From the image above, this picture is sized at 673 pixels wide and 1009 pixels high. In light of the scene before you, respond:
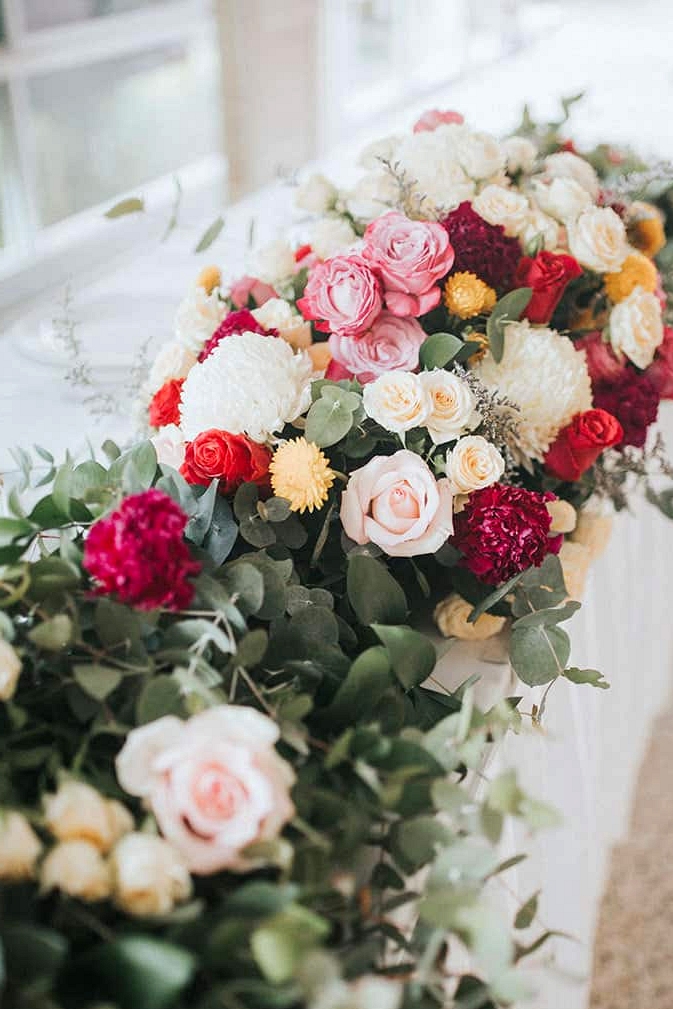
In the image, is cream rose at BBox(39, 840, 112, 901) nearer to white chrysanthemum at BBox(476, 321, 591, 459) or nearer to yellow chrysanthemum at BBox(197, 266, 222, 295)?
white chrysanthemum at BBox(476, 321, 591, 459)

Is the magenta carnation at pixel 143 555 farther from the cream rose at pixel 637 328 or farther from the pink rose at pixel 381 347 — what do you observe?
the cream rose at pixel 637 328

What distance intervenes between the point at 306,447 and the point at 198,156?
200 centimetres

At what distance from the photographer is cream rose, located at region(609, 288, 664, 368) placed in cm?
95

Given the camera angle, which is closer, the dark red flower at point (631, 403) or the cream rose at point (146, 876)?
the cream rose at point (146, 876)

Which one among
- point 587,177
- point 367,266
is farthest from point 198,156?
point 367,266

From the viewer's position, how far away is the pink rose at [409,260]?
79 cm

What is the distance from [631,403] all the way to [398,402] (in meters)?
0.34

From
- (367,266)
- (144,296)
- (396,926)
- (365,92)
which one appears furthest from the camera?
(365,92)

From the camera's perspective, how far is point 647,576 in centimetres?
159

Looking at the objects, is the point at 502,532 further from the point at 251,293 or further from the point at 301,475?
the point at 251,293

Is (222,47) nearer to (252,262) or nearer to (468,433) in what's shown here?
(252,262)

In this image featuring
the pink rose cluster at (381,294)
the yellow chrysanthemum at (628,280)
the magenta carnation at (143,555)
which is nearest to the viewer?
the magenta carnation at (143,555)

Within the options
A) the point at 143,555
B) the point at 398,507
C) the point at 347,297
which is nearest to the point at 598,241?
the point at 347,297

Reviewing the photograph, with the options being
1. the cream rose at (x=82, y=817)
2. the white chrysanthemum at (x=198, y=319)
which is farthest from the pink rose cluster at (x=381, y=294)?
the cream rose at (x=82, y=817)
